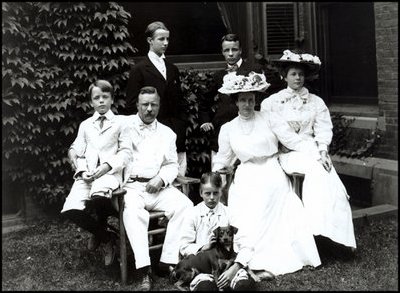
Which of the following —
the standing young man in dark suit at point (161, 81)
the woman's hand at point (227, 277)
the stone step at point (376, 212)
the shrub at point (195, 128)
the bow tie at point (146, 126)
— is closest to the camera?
the woman's hand at point (227, 277)

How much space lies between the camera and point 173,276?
4383 mm

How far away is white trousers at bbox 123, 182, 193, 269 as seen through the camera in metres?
4.46

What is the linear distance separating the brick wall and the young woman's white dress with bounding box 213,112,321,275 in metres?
2.45

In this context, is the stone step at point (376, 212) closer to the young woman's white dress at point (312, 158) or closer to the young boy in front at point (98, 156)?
the young woman's white dress at point (312, 158)

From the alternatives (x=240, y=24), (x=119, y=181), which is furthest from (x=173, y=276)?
(x=240, y=24)

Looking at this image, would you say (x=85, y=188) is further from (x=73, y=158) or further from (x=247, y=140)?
(x=247, y=140)

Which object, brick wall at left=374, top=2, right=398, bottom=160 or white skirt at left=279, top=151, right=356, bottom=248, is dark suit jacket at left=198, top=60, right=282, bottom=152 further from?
brick wall at left=374, top=2, right=398, bottom=160

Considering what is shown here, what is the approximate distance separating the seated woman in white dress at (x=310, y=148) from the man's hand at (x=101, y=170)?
1553mm

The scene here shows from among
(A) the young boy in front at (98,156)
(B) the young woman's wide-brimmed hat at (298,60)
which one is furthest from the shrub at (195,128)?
(A) the young boy in front at (98,156)

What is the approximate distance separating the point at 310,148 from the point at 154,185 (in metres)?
1.52

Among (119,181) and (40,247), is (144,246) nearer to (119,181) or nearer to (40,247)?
(119,181)

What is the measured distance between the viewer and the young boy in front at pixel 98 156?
4.66m

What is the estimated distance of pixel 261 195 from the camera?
4891 millimetres

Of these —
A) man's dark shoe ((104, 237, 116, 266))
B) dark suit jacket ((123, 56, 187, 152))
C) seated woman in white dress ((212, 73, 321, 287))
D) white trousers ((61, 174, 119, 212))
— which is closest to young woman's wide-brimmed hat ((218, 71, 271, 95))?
seated woman in white dress ((212, 73, 321, 287))
